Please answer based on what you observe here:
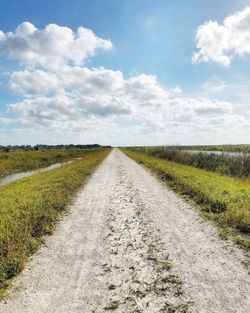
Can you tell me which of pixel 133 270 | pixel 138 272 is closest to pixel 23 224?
pixel 133 270

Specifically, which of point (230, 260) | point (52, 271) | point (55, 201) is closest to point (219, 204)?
point (230, 260)

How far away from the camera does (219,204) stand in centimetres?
1300

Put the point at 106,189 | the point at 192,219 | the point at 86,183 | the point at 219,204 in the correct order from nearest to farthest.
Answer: the point at 192,219 < the point at 219,204 < the point at 106,189 < the point at 86,183

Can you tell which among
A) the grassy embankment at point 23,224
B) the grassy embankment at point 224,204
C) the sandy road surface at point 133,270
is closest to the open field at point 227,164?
the grassy embankment at point 224,204

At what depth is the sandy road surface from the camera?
5.67 metres

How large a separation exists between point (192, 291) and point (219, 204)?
742 centimetres

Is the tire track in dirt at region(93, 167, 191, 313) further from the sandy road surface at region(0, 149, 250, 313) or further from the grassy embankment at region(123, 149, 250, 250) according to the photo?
the grassy embankment at region(123, 149, 250, 250)

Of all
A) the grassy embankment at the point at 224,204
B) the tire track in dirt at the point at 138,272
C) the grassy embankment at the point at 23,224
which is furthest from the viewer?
the grassy embankment at the point at 224,204

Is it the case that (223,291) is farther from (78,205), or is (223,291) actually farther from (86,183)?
(86,183)

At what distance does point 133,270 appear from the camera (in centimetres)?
706

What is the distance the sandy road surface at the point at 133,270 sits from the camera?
5672 millimetres

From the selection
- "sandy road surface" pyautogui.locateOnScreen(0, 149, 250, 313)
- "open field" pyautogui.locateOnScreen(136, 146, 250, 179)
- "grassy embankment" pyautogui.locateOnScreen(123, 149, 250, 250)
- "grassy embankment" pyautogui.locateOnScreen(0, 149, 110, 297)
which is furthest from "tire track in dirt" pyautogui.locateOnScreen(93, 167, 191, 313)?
"open field" pyautogui.locateOnScreen(136, 146, 250, 179)

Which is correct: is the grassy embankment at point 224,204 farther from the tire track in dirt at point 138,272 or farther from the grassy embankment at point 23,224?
the grassy embankment at point 23,224

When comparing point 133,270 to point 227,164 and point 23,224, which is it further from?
point 227,164
